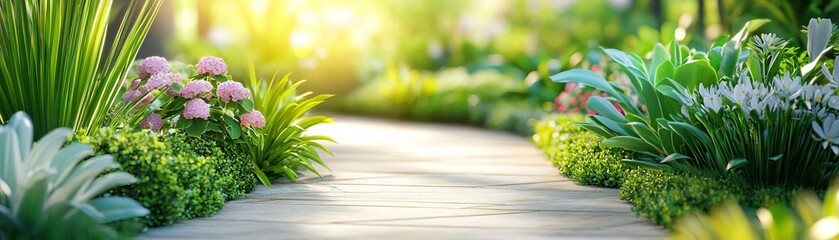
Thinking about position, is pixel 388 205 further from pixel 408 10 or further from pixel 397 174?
Result: pixel 408 10

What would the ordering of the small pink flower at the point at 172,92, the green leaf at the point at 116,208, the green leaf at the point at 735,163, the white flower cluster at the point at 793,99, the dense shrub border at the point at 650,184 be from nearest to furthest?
1. the green leaf at the point at 116,208
2. the dense shrub border at the point at 650,184
3. the white flower cluster at the point at 793,99
4. the green leaf at the point at 735,163
5. the small pink flower at the point at 172,92

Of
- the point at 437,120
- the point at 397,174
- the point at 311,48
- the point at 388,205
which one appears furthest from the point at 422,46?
the point at 388,205

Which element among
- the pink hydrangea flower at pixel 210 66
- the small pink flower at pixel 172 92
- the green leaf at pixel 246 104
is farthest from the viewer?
the pink hydrangea flower at pixel 210 66

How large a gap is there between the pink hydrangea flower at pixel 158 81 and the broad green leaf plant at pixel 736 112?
80.8 inches

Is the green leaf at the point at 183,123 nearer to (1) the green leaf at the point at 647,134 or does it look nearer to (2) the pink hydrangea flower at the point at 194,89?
(2) the pink hydrangea flower at the point at 194,89

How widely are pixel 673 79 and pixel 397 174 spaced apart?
174cm

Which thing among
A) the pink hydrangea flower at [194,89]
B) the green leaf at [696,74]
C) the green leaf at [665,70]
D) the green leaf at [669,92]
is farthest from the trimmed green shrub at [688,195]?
the pink hydrangea flower at [194,89]

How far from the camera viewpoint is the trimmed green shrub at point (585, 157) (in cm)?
549

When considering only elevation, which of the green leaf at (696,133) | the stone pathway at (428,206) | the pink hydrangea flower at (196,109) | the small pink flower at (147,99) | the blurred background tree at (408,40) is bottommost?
the stone pathway at (428,206)

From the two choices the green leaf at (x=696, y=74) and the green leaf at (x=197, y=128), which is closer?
the green leaf at (x=197, y=128)

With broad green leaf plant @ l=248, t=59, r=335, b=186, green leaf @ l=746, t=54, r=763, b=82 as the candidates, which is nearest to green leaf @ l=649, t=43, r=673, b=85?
green leaf @ l=746, t=54, r=763, b=82

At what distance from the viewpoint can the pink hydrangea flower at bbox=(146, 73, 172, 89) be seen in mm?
4887

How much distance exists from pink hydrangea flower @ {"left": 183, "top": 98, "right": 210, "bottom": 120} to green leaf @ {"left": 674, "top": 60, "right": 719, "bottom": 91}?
2.36m

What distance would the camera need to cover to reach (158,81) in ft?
16.1
